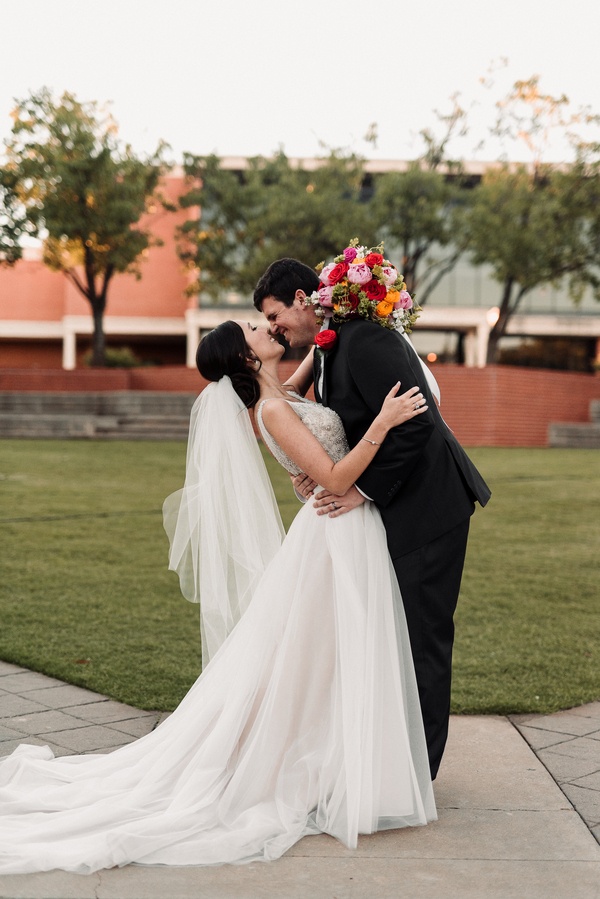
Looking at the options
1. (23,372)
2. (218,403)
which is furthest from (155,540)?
(23,372)

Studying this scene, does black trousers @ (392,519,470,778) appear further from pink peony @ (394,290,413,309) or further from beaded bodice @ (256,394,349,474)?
pink peony @ (394,290,413,309)

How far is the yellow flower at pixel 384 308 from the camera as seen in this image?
11.0 feet

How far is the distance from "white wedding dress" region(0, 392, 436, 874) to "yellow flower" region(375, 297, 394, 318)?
393 mm

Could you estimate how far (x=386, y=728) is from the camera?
3395mm

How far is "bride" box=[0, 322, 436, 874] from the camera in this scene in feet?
10.7

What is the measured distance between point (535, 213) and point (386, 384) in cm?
2637

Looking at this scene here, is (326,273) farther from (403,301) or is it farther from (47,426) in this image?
(47,426)

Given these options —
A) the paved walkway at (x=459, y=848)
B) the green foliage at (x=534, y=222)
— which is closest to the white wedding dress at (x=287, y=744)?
the paved walkway at (x=459, y=848)

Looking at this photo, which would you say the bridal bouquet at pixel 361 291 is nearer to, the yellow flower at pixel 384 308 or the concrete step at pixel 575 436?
the yellow flower at pixel 384 308

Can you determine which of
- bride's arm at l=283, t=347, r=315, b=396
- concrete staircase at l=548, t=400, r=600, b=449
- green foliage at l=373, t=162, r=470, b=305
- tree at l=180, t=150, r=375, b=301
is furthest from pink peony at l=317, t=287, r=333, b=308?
green foliage at l=373, t=162, r=470, b=305

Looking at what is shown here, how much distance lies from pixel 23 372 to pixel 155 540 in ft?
65.7

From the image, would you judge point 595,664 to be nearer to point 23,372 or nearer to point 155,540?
point 155,540

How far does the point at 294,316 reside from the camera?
3496 millimetres

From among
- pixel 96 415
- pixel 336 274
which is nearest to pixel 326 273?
pixel 336 274
